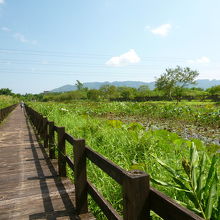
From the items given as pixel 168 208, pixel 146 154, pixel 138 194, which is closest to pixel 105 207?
pixel 138 194

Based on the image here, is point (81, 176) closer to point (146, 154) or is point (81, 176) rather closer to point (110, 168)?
point (110, 168)

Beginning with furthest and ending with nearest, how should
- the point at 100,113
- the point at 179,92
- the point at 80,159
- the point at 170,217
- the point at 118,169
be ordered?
the point at 179,92 < the point at 100,113 < the point at 80,159 < the point at 118,169 < the point at 170,217

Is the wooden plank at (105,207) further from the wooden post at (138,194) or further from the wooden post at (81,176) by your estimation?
the wooden post at (138,194)

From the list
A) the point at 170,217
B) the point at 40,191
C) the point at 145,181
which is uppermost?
the point at 145,181

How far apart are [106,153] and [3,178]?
2.07m

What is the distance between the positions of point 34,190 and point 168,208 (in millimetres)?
2773

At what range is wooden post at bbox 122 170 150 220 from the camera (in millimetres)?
1319

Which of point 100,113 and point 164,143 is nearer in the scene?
point 164,143

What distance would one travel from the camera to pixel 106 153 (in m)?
4.88

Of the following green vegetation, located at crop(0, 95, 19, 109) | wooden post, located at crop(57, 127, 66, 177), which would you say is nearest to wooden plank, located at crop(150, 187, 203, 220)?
wooden post, located at crop(57, 127, 66, 177)

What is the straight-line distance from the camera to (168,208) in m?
1.15

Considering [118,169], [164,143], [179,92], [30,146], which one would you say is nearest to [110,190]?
[118,169]

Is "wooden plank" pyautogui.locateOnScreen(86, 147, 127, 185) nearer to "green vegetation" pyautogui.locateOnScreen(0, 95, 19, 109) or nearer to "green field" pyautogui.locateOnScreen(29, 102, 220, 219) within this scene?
"green field" pyautogui.locateOnScreen(29, 102, 220, 219)

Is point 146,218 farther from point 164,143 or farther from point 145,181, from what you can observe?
point 164,143
